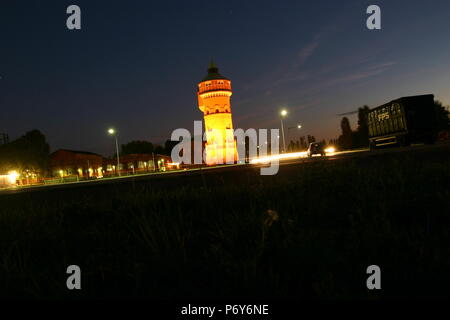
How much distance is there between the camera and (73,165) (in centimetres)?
6169

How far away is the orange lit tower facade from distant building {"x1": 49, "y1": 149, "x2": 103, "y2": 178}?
25.3 m

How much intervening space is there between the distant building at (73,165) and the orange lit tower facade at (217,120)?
82.9 ft

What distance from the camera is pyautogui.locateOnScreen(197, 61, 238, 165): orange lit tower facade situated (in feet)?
214

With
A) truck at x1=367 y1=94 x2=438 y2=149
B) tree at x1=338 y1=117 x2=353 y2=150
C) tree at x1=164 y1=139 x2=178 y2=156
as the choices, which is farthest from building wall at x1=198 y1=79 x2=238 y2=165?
truck at x1=367 y1=94 x2=438 y2=149

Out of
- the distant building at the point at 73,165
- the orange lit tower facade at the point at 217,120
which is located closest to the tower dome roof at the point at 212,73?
the orange lit tower facade at the point at 217,120

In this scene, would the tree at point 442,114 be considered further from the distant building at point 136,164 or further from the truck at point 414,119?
the distant building at point 136,164

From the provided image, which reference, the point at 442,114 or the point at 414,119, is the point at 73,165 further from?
the point at 442,114

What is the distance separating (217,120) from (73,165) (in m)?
33.6

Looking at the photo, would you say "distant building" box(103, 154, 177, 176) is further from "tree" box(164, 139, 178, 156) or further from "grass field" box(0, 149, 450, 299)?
"grass field" box(0, 149, 450, 299)

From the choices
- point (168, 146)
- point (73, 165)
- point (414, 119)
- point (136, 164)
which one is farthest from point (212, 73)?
point (414, 119)

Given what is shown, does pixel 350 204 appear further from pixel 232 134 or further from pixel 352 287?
pixel 232 134

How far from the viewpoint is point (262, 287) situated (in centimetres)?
227

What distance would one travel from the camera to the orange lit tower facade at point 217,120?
65250mm
